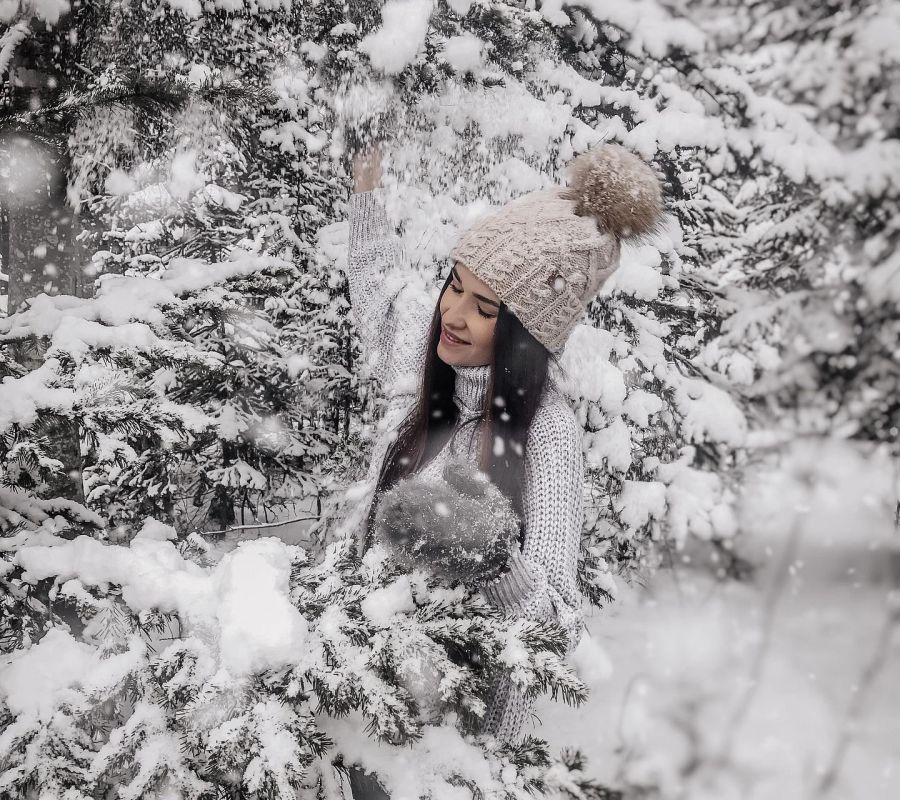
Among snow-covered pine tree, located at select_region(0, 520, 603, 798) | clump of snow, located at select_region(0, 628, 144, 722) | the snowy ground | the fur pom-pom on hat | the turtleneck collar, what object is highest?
the fur pom-pom on hat

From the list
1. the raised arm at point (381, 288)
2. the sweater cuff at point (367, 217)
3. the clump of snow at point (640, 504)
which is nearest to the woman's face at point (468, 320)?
the raised arm at point (381, 288)

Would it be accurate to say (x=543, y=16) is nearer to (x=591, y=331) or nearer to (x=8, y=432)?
(x=591, y=331)

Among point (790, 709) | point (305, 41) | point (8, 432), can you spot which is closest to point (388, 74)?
point (305, 41)

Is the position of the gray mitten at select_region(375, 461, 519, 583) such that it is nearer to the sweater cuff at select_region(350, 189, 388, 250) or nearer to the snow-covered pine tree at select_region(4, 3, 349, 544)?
the snow-covered pine tree at select_region(4, 3, 349, 544)

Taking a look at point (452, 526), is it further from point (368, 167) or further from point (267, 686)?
point (368, 167)

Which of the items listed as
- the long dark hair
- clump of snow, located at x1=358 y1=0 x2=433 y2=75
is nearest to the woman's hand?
clump of snow, located at x1=358 y1=0 x2=433 y2=75

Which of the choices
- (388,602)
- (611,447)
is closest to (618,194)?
(388,602)

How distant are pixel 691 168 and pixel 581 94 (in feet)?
2.13

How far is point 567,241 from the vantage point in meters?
1.51

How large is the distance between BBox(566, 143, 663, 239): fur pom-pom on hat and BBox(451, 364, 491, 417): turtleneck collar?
1.90 ft

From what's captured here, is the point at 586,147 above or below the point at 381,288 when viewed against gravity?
above

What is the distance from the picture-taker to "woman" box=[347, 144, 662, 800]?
4.87ft

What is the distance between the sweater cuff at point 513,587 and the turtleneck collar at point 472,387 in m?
0.61

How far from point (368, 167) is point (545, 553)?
1.55 metres
